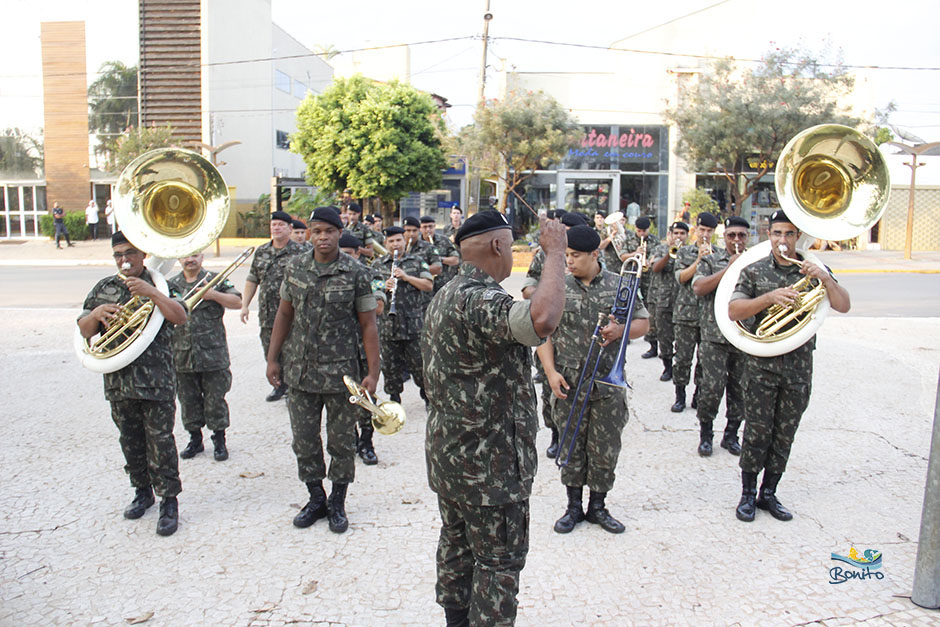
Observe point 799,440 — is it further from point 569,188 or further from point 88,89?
point 88,89

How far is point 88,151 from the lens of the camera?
29.5 meters

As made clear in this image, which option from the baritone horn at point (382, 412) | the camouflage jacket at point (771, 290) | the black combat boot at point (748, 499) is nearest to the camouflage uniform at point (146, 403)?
the baritone horn at point (382, 412)

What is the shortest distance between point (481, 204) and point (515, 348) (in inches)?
985

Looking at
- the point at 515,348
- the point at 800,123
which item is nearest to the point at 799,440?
the point at 515,348

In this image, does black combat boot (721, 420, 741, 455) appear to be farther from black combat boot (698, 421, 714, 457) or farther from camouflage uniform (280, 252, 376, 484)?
camouflage uniform (280, 252, 376, 484)

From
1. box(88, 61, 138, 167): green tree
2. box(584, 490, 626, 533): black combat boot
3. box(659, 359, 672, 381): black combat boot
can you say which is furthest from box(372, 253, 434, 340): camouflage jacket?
box(88, 61, 138, 167): green tree

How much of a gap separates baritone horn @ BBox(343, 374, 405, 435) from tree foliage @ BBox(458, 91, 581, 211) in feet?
57.1

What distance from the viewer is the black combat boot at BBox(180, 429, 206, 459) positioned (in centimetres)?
593

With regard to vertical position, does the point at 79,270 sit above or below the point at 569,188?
below

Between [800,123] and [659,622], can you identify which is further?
[800,123]

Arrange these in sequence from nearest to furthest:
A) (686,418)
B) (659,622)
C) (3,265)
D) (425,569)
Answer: (659,622)
(425,569)
(686,418)
(3,265)

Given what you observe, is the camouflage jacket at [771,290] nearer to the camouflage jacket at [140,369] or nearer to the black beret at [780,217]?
the black beret at [780,217]

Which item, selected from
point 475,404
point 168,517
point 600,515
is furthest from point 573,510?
point 168,517

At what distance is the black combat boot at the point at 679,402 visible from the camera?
A: 7.23 m
